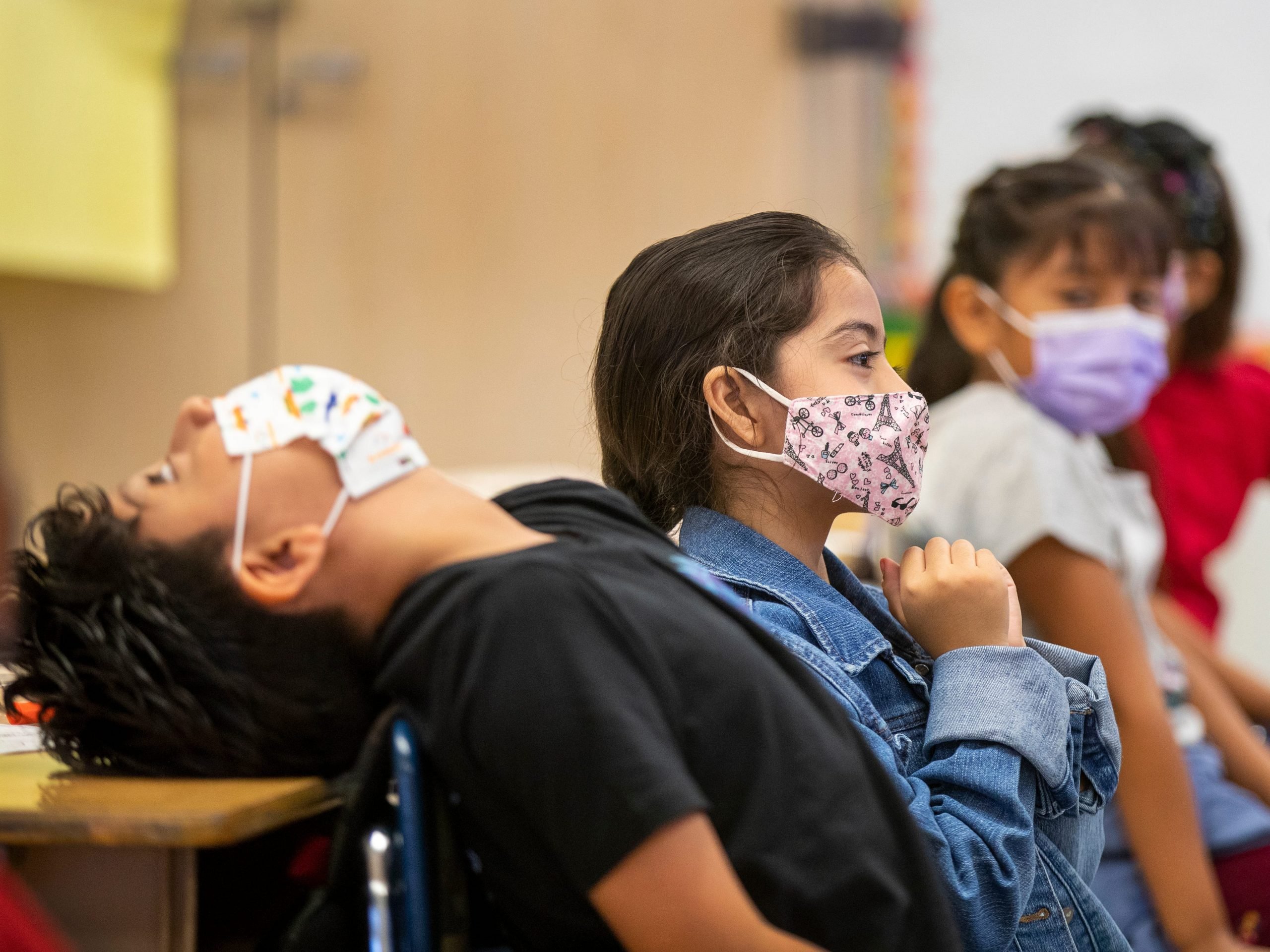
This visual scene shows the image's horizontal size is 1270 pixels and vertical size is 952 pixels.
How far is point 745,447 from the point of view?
3.87 ft

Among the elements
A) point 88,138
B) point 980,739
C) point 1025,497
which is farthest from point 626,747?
point 88,138

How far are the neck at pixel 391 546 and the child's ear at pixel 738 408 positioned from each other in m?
0.28

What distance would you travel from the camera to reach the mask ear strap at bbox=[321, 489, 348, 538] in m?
0.93

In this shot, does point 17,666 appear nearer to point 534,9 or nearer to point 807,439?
point 807,439

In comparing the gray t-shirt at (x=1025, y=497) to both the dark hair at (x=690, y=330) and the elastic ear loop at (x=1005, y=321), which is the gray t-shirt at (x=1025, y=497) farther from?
the dark hair at (x=690, y=330)

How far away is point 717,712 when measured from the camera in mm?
850

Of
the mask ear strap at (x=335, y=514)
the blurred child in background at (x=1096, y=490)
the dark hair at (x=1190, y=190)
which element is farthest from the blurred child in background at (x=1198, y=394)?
the mask ear strap at (x=335, y=514)

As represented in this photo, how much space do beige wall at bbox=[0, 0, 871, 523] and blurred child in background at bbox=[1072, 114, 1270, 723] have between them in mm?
916

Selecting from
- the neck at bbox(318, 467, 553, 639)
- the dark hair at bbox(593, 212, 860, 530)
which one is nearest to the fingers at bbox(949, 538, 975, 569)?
the dark hair at bbox(593, 212, 860, 530)

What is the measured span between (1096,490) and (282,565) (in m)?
1.16

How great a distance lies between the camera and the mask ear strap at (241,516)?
2.97 ft

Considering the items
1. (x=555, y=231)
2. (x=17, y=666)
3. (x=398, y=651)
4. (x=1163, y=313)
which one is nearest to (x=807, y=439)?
(x=398, y=651)

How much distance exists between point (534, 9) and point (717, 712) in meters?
2.70

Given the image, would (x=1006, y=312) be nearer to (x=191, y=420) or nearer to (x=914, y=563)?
(x=914, y=563)
